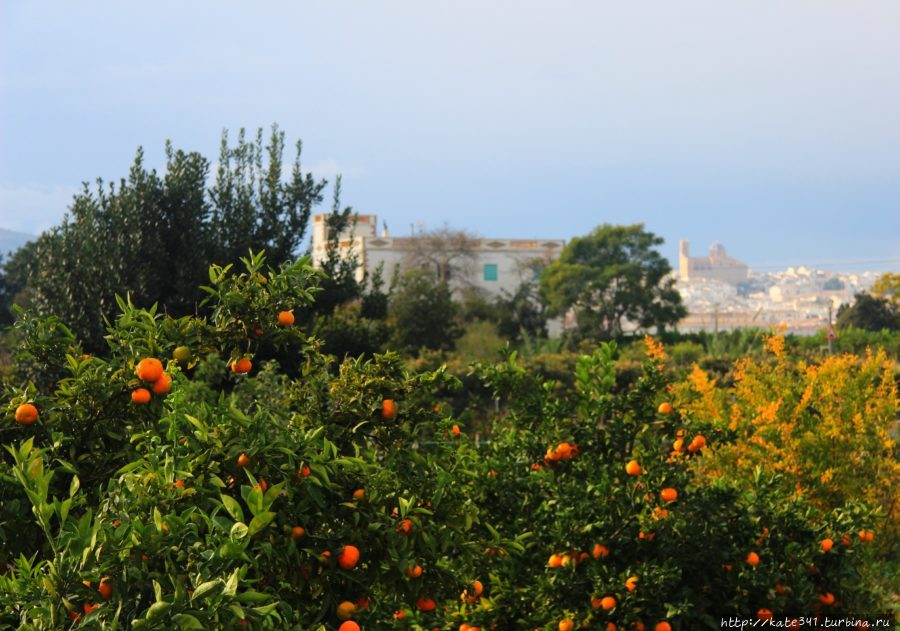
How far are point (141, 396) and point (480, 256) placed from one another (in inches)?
2382

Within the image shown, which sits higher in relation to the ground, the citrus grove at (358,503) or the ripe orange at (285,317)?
the ripe orange at (285,317)

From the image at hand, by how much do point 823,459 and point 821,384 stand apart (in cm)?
58

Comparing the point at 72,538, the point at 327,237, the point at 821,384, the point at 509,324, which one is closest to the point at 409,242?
the point at 509,324

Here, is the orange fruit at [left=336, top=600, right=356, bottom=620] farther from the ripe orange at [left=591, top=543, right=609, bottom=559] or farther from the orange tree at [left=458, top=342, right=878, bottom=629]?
the ripe orange at [left=591, top=543, right=609, bottom=559]

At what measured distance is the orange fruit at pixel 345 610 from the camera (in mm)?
2500

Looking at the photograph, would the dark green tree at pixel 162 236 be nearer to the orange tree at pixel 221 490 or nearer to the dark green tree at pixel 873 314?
the orange tree at pixel 221 490

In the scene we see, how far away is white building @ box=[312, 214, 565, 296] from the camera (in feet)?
199

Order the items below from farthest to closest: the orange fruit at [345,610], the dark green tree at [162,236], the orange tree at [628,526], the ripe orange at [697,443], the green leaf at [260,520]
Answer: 1. the dark green tree at [162,236]
2. the ripe orange at [697,443]
3. the orange tree at [628,526]
4. the orange fruit at [345,610]
5. the green leaf at [260,520]

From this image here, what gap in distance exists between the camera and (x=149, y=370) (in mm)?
2674

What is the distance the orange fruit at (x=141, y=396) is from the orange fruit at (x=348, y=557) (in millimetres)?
731

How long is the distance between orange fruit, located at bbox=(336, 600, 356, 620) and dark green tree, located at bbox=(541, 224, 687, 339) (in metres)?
44.1

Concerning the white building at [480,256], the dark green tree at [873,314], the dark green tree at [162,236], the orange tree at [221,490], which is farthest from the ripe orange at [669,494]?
the white building at [480,256]

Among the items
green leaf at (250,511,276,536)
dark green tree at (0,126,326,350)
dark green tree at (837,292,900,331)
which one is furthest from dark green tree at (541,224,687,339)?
green leaf at (250,511,276,536)

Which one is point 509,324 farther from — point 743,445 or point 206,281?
point 743,445
